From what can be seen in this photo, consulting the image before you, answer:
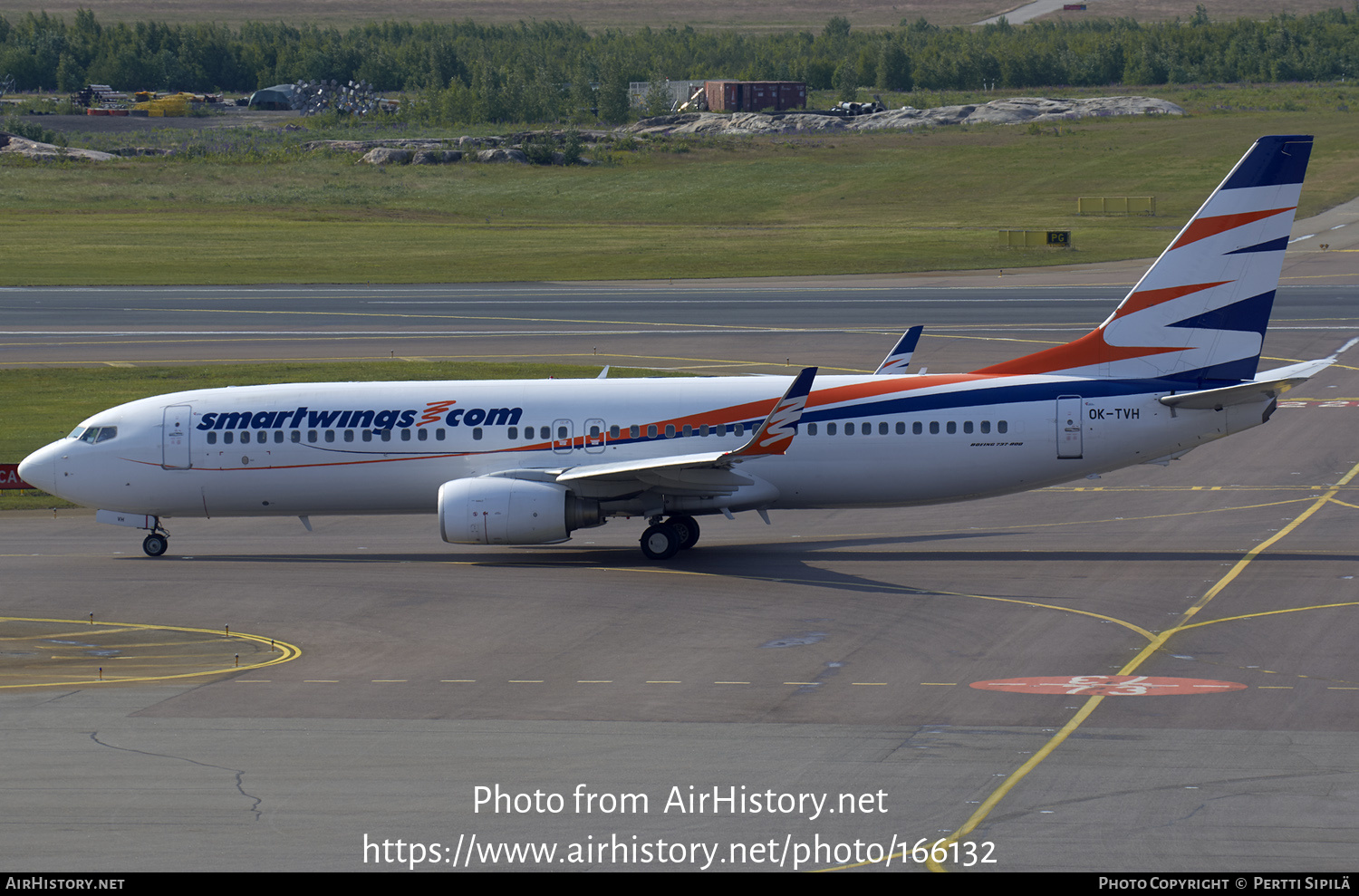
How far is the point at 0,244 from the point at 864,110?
11190 centimetres

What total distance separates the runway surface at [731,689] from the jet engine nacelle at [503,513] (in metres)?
1.07

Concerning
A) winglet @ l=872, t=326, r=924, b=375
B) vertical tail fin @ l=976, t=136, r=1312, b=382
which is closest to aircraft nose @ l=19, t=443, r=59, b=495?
winglet @ l=872, t=326, r=924, b=375

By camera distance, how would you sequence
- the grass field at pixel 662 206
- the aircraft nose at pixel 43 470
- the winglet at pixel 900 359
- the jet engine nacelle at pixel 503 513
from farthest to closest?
the grass field at pixel 662 206, the winglet at pixel 900 359, the aircraft nose at pixel 43 470, the jet engine nacelle at pixel 503 513

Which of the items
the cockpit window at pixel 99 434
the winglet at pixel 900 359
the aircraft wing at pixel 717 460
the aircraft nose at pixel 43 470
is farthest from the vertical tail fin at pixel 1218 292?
the aircraft nose at pixel 43 470

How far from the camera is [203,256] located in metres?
106

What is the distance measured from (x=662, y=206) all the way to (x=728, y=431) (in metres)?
99.0

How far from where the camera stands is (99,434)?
129ft

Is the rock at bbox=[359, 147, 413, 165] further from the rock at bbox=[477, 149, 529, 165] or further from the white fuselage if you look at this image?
the white fuselage

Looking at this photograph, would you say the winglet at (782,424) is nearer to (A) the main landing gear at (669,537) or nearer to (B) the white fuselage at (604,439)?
(B) the white fuselage at (604,439)

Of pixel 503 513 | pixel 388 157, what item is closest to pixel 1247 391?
pixel 503 513

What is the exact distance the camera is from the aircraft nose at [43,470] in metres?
39.6

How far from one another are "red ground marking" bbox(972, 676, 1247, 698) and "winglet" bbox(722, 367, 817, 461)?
31.9 ft

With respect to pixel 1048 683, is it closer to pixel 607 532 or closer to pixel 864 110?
pixel 607 532

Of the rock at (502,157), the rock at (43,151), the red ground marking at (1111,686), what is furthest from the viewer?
the rock at (43,151)
